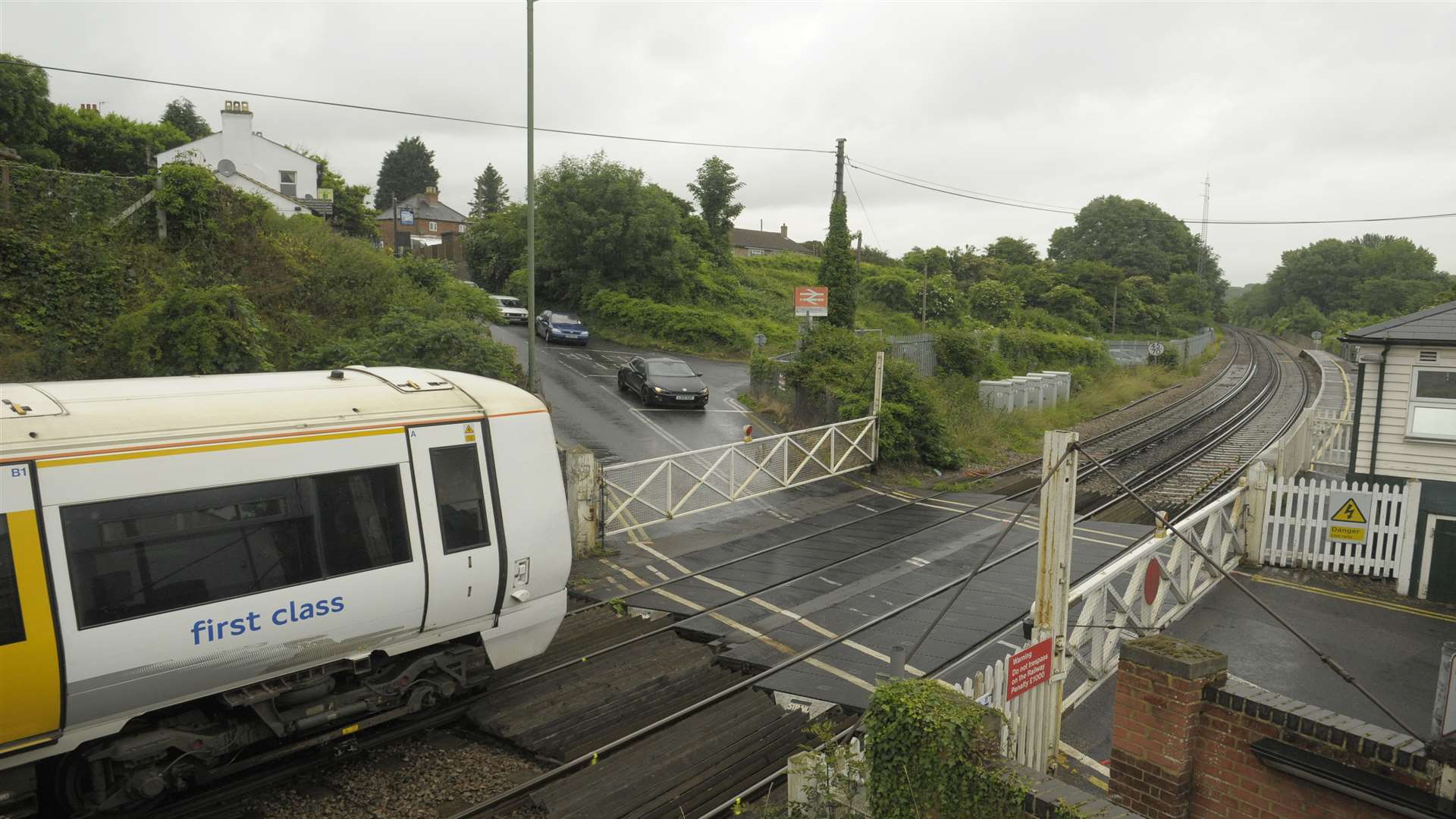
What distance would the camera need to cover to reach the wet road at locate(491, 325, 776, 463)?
2080 cm

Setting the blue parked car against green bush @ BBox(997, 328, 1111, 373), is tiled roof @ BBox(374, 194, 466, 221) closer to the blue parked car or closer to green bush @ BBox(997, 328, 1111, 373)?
the blue parked car

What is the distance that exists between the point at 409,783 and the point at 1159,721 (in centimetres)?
574

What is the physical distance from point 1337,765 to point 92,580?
7.92 m

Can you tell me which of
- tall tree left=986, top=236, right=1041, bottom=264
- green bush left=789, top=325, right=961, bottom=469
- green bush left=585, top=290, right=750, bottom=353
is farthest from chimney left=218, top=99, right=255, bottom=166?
tall tree left=986, top=236, right=1041, bottom=264

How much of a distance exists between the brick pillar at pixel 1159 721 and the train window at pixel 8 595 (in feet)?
24.1

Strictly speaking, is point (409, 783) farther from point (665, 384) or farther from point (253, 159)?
point (253, 159)

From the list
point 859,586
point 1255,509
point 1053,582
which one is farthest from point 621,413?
point 1053,582

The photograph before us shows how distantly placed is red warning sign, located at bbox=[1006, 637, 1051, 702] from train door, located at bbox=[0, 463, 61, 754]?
6.63 metres

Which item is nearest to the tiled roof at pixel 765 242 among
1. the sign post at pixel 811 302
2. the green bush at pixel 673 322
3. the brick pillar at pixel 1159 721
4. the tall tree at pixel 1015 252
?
the tall tree at pixel 1015 252

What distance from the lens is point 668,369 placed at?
1026 inches

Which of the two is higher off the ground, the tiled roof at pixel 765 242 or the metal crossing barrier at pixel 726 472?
the tiled roof at pixel 765 242

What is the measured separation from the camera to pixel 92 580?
576 centimetres

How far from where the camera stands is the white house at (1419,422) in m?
12.2

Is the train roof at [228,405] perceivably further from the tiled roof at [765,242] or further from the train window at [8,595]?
the tiled roof at [765,242]
